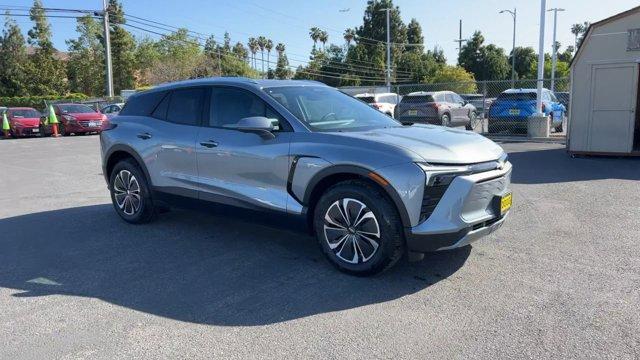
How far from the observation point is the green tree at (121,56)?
192 ft

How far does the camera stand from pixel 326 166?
4.48m

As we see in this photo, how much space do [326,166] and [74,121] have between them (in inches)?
892

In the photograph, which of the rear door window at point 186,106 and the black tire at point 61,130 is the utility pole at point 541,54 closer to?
the rear door window at point 186,106

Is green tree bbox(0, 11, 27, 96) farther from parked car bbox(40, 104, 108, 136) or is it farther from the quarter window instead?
the quarter window

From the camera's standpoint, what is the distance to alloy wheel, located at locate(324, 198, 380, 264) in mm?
4355

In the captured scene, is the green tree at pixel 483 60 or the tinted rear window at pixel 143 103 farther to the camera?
the green tree at pixel 483 60

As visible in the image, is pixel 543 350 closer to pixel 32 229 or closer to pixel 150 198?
pixel 150 198

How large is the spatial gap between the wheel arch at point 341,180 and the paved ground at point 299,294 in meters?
0.59

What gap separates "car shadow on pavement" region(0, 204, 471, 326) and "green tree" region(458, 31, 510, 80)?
6943cm

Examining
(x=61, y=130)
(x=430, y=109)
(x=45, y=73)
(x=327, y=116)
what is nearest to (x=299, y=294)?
(x=327, y=116)

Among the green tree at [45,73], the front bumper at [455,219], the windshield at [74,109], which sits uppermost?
the green tree at [45,73]

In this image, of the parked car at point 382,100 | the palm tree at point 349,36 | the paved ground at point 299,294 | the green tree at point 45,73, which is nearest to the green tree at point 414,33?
the palm tree at point 349,36

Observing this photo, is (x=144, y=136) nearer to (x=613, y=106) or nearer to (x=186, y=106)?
(x=186, y=106)

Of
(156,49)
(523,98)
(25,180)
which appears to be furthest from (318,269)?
(156,49)
